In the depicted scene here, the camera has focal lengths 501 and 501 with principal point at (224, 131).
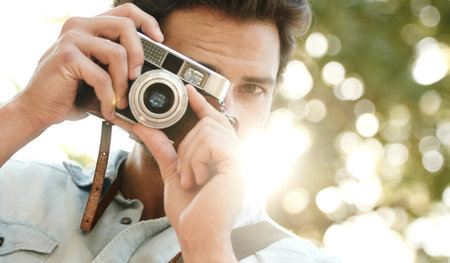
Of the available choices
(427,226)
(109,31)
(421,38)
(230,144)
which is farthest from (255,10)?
(427,226)

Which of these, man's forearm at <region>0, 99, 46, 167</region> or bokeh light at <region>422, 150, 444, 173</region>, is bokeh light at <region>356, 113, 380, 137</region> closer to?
bokeh light at <region>422, 150, 444, 173</region>

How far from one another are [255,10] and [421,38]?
7.31 feet

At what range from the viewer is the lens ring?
4.54 feet

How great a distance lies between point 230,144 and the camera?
131cm

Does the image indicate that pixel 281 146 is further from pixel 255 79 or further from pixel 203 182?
pixel 203 182

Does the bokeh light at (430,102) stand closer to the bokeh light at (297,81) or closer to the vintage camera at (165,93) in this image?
the bokeh light at (297,81)

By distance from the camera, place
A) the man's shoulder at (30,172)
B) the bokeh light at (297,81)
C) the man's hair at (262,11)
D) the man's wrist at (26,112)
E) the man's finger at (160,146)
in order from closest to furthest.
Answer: the man's finger at (160,146) → the man's wrist at (26,112) → the man's shoulder at (30,172) → the man's hair at (262,11) → the bokeh light at (297,81)

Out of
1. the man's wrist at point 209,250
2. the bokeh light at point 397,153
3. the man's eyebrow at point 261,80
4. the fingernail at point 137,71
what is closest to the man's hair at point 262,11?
the man's eyebrow at point 261,80

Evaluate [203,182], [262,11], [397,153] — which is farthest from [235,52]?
[397,153]

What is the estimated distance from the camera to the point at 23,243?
5.21 ft

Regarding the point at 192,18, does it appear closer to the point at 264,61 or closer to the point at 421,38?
→ the point at 264,61

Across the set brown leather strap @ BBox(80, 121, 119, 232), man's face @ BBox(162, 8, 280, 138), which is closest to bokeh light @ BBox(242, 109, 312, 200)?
man's face @ BBox(162, 8, 280, 138)

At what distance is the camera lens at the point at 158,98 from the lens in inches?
54.9

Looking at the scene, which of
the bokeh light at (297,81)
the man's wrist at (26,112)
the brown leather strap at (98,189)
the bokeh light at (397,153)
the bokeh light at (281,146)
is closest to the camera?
the man's wrist at (26,112)
